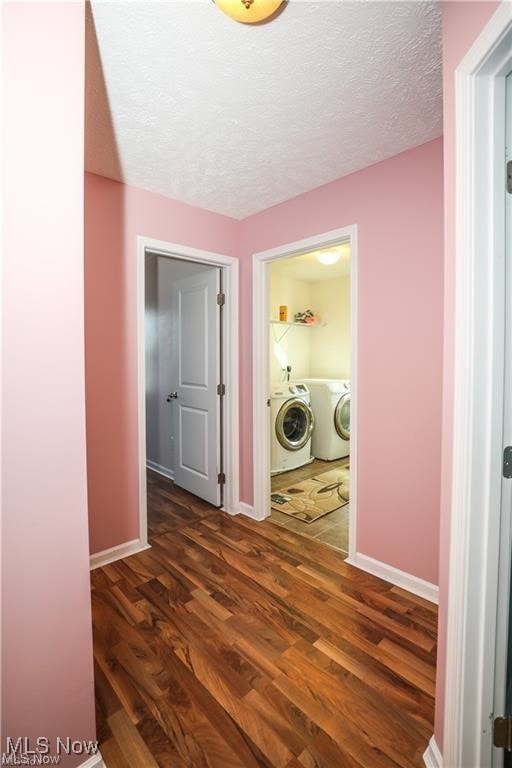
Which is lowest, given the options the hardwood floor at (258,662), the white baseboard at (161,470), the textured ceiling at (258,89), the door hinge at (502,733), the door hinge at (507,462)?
the hardwood floor at (258,662)

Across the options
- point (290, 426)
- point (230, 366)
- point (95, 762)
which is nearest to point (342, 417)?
point (290, 426)

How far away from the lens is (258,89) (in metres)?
1.39

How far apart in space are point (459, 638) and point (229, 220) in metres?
2.84

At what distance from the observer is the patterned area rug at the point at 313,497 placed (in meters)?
2.85

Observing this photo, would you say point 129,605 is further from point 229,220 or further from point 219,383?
point 229,220

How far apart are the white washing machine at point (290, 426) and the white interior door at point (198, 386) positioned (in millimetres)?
864

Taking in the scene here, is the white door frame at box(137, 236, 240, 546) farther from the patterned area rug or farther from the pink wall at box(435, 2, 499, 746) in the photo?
the pink wall at box(435, 2, 499, 746)

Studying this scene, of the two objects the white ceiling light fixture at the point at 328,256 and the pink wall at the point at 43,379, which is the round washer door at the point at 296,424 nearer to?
the white ceiling light fixture at the point at 328,256

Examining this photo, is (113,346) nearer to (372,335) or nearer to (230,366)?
(230,366)

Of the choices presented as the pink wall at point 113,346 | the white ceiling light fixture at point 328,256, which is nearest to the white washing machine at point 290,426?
the white ceiling light fixture at point 328,256

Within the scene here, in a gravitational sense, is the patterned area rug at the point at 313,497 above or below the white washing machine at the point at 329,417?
below

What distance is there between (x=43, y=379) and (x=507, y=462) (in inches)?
49.8

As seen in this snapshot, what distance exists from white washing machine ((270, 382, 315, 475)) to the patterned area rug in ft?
1.13

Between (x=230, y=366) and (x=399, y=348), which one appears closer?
(x=399, y=348)
